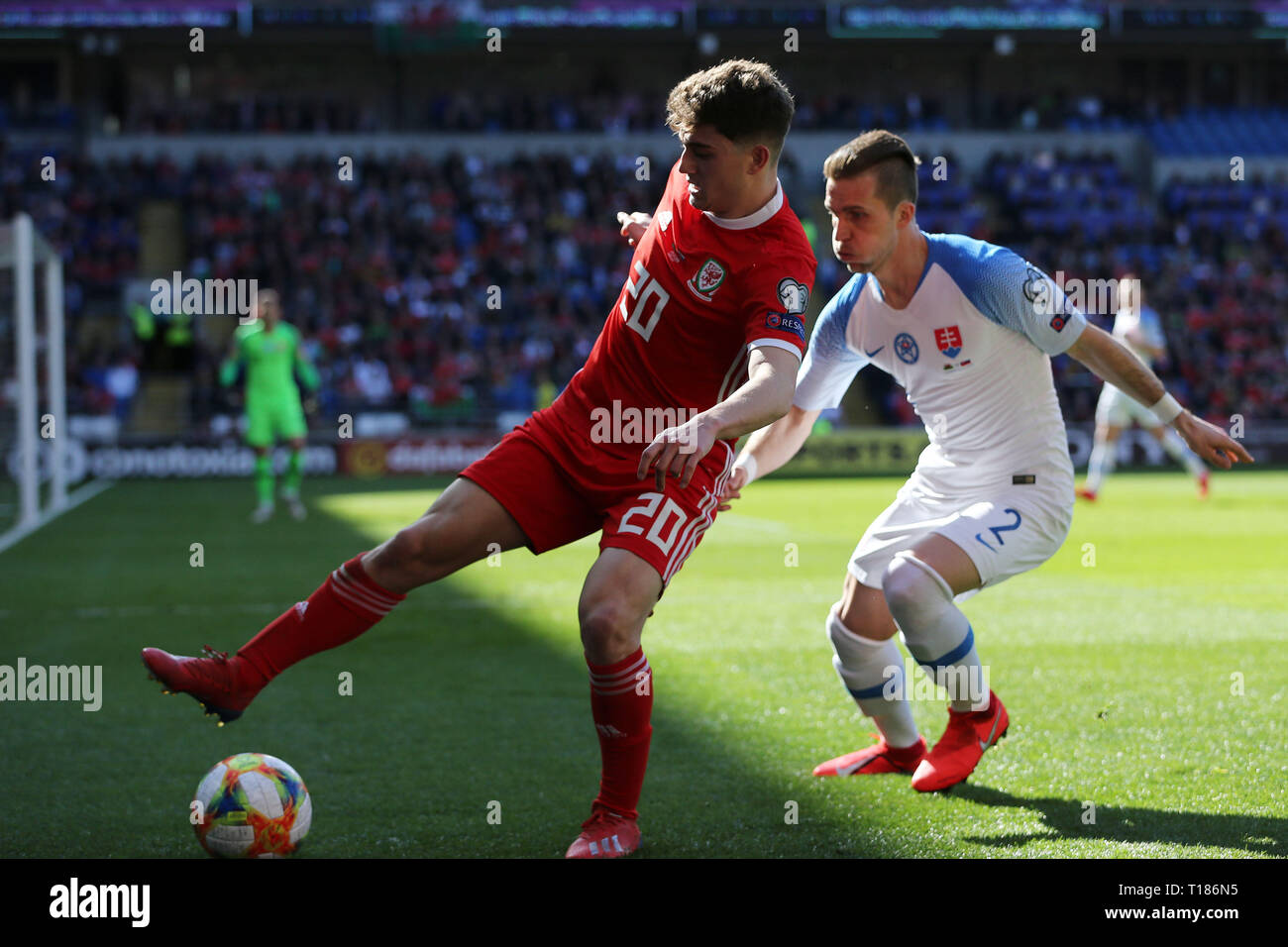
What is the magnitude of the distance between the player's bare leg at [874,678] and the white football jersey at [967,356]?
19.1 inches

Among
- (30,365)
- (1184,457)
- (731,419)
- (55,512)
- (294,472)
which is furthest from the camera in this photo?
(1184,457)

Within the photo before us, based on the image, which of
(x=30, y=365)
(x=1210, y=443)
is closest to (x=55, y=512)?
(x=30, y=365)

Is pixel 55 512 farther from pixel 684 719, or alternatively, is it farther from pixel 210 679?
pixel 210 679

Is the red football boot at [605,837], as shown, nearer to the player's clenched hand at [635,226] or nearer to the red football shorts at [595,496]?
the red football shorts at [595,496]

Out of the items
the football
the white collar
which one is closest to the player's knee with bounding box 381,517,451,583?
the football

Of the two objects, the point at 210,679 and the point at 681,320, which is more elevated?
the point at 681,320

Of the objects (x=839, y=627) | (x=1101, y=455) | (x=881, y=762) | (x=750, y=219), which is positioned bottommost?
(x=881, y=762)

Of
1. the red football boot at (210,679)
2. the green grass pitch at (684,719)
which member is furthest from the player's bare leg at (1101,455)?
the red football boot at (210,679)

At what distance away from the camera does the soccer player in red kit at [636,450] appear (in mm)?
3795

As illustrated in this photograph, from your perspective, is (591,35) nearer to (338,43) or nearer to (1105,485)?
(338,43)

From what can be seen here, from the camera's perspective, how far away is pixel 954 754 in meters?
4.52

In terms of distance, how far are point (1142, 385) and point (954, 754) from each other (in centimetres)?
129
